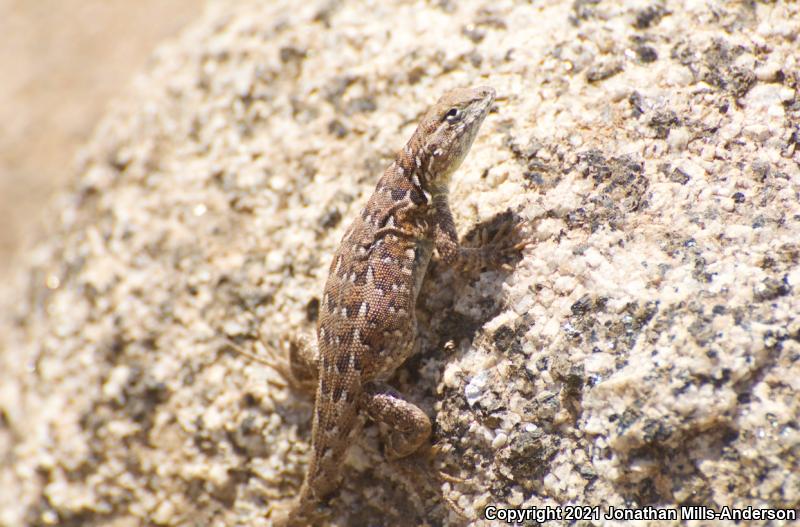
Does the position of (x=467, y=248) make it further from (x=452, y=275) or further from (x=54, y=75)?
(x=54, y=75)

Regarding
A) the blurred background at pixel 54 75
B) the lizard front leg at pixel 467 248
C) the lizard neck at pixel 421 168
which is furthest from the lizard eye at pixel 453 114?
the blurred background at pixel 54 75

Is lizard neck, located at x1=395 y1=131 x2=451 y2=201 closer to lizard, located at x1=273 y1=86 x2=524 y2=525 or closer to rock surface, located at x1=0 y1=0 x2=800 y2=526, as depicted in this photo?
lizard, located at x1=273 y1=86 x2=524 y2=525

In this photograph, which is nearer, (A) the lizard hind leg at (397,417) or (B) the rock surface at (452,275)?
(B) the rock surface at (452,275)

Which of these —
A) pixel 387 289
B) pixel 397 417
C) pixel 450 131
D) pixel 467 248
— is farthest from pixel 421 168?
pixel 397 417

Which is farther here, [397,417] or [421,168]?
[421,168]

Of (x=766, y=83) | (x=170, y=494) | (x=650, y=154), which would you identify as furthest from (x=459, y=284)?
(x=170, y=494)

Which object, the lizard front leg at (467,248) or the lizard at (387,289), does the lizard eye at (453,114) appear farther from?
the lizard front leg at (467,248)

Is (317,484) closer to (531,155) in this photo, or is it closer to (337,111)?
(531,155)
